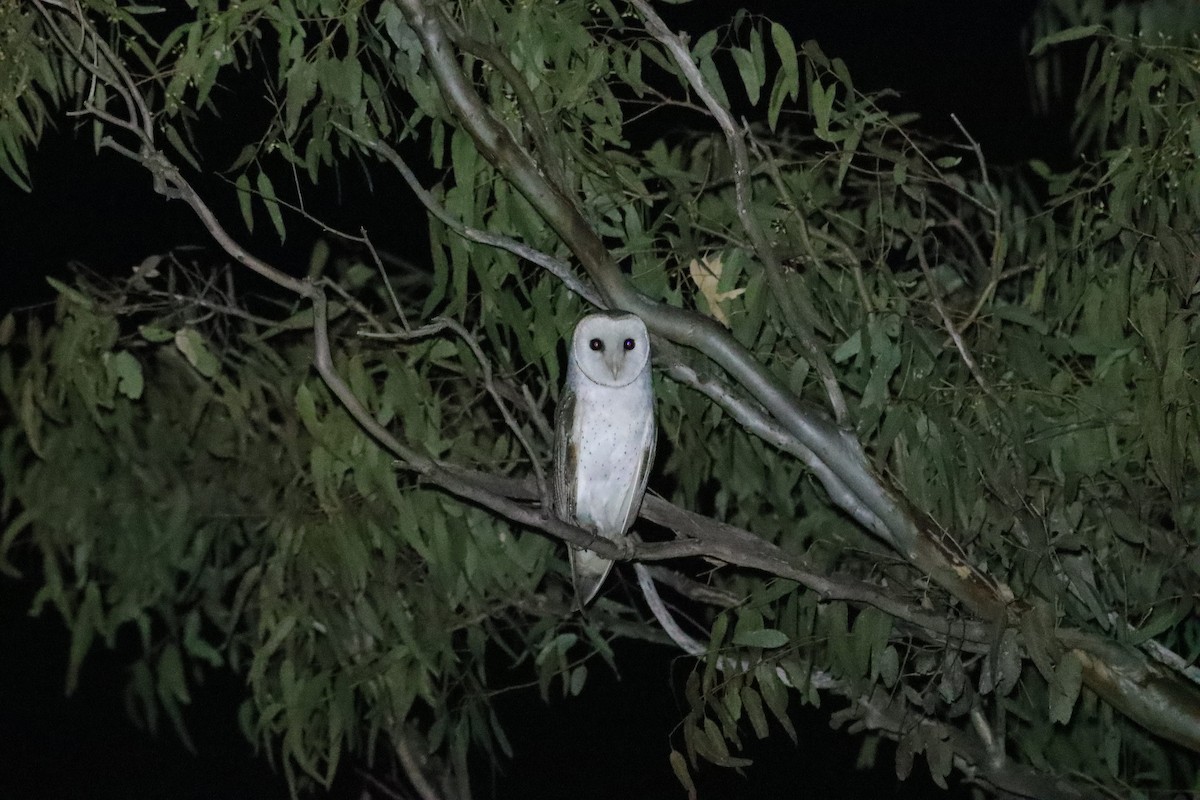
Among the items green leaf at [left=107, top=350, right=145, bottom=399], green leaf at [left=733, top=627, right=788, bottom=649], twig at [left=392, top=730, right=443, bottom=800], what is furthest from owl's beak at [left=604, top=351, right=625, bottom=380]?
twig at [left=392, top=730, right=443, bottom=800]

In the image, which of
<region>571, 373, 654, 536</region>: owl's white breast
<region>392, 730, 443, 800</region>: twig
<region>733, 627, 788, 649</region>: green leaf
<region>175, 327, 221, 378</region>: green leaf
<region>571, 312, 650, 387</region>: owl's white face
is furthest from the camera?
<region>392, 730, 443, 800</region>: twig

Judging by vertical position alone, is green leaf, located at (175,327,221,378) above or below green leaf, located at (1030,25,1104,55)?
above

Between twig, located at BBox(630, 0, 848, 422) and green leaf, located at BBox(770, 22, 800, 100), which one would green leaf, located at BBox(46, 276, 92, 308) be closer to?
twig, located at BBox(630, 0, 848, 422)

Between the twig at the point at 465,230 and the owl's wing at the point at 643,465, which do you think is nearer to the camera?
the twig at the point at 465,230

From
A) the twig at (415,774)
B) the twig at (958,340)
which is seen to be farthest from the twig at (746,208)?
the twig at (415,774)

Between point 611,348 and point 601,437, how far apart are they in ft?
0.78

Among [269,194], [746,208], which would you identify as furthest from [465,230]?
[746,208]

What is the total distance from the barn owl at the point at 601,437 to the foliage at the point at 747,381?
0.07 m

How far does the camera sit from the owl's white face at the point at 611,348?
1731 mm

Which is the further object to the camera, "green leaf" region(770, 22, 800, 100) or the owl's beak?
the owl's beak

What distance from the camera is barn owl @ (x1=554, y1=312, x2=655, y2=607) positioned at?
182cm

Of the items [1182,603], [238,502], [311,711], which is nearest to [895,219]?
[1182,603]

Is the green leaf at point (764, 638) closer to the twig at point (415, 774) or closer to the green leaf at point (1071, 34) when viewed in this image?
the green leaf at point (1071, 34)

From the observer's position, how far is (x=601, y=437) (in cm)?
198
